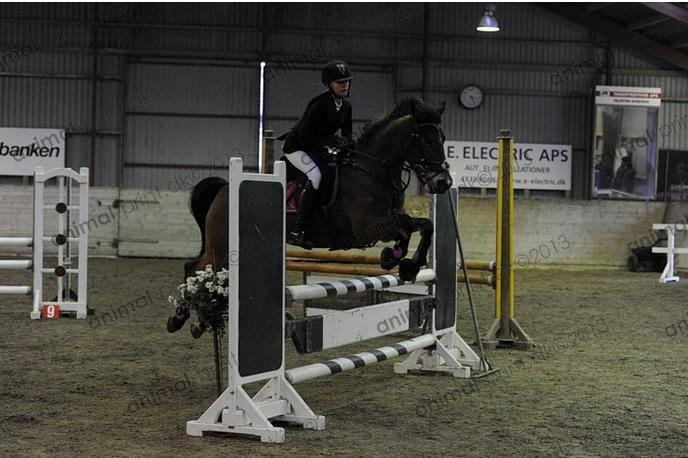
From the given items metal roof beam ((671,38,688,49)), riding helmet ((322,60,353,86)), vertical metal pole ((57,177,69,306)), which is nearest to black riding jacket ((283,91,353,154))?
riding helmet ((322,60,353,86))

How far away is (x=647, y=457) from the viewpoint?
380 cm

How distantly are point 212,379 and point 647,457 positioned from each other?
2.77 metres

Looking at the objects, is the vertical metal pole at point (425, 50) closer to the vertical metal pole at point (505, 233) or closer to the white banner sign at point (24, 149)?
the white banner sign at point (24, 149)

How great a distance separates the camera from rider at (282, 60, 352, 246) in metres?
5.40

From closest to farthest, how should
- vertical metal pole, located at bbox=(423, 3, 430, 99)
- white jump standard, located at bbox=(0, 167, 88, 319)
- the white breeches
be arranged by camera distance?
1. the white breeches
2. white jump standard, located at bbox=(0, 167, 88, 319)
3. vertical metal pole, located at bbox=(423, 3, 430, 99)

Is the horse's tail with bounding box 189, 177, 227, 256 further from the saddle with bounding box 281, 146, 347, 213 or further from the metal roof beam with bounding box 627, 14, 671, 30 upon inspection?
the metal roof beam with bounding box 627, 14, 671, 30

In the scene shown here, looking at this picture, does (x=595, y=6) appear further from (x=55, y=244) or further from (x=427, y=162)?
(x=427, y=162)

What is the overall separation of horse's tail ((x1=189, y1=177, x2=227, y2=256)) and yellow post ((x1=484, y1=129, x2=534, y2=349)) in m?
2.24

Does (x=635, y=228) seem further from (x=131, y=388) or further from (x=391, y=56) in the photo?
(x=131, y=388)

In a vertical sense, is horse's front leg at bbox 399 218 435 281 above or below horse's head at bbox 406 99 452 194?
below

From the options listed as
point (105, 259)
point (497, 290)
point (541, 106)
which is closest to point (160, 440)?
point (497, 290)

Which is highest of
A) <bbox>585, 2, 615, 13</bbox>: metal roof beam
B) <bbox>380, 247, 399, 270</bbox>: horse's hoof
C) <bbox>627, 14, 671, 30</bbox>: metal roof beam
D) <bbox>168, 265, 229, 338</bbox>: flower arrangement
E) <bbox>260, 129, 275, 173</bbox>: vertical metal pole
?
<bbox>585, 2, 615, 13</bbox>: metal roof beam

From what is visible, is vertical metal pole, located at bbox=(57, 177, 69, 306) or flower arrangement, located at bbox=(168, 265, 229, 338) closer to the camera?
flower arrangement, located at bbox=(168, 265, 229, 338)

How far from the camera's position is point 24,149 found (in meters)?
17.2
